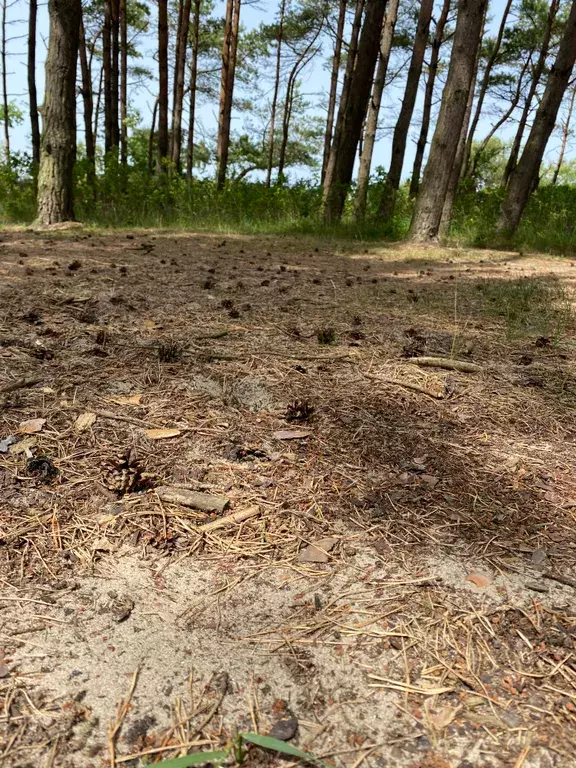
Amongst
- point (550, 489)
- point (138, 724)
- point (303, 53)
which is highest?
point (303, 53)

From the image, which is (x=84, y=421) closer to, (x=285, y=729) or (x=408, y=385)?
(x=285, y=729)

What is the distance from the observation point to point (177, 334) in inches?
113

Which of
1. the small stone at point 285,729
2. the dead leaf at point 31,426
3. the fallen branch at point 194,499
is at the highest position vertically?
the dead leaf at point 31,426

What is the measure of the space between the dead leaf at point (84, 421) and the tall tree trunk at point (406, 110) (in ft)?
30.7

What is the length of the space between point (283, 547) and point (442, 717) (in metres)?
0.58

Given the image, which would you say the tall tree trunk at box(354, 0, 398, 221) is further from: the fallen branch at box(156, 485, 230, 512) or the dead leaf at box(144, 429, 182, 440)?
the fallen branch at box(156, 485, 230, 512)

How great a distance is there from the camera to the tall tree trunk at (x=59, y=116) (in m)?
6.88

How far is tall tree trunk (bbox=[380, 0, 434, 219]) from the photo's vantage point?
10539 mm

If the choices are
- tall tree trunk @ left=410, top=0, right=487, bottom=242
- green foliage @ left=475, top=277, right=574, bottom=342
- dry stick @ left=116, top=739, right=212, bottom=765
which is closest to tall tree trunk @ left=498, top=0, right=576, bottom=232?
tall tree trunk @ left=410, top=0, right=487, bottom=242

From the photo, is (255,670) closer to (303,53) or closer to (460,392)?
(460,392)

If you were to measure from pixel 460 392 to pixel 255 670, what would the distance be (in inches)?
66.4

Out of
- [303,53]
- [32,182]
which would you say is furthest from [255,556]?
[303,53]

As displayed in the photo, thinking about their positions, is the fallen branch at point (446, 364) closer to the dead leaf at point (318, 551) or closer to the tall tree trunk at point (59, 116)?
the dead leaf at point (318, 551)

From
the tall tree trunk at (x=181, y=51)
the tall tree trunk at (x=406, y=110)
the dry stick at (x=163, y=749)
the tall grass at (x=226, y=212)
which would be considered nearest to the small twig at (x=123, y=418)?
the dry stick at (x=163, y=749)
